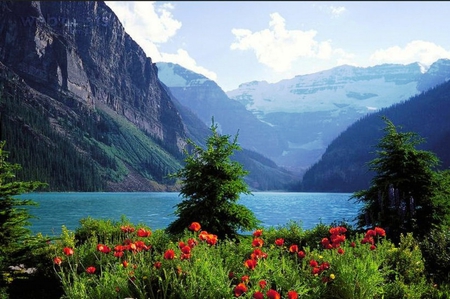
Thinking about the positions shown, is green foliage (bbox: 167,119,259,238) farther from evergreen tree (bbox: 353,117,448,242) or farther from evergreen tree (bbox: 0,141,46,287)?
evergreen tree (bbox: 0,141,46,287)

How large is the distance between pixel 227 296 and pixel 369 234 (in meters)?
4.50

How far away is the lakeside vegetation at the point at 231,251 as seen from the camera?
677 cm

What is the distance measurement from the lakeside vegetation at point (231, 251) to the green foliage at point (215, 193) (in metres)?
0.04

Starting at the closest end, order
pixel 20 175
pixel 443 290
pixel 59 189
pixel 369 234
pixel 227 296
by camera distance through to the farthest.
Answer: pixel 227 296 → pixel 443 290 → pixel 369 234 → pixel 20 175 → pixel 59 189

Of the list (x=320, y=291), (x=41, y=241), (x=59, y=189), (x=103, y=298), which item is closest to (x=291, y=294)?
(x=320, y=291)

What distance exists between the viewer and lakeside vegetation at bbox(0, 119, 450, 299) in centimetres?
677

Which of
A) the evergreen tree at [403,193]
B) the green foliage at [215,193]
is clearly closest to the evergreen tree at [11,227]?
the green foliage at [215,193]

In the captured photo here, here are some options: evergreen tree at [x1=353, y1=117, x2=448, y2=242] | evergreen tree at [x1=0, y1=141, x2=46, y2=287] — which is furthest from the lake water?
evergreen tree at [x1=0, y1=141, x2=46, y2=287]

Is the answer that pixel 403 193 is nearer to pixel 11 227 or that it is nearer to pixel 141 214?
pixel 11 227

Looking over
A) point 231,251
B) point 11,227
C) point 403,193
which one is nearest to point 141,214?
point 403,193

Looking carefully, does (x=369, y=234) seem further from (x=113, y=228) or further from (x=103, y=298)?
Answer: (x=113, y=228)

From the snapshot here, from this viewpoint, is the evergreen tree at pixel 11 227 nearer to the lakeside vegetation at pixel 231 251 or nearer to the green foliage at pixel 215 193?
the lakeside vegetation at pixel 231 251

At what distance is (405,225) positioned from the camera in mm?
15250

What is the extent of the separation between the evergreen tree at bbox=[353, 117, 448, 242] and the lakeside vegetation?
5 centimetres
